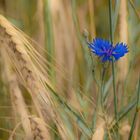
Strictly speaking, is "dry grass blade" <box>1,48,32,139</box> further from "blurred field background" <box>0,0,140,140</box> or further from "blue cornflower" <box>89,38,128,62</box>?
"blue cornflower" <box>89,38,128,62</box>

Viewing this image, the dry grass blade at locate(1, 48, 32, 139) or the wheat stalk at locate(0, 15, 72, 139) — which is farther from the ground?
the wheat stalk at locate(0, 15, 72, 139)

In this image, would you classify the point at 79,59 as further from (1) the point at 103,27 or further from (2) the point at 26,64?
(2) the point at 26,64

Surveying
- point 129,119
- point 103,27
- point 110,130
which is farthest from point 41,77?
point 103,27

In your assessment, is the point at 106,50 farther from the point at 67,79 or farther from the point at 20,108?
the point at 20,108

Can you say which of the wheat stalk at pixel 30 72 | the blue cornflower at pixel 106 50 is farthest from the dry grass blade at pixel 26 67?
the blue cornflower at pixel 106 50

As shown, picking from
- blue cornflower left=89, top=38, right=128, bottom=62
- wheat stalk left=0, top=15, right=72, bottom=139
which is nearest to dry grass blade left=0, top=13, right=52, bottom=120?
wheat stalk left=0, top=15, right=72, bottom=139

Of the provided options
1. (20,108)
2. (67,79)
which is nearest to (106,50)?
(67,79)

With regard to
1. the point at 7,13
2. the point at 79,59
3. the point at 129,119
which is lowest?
the point at 129,119

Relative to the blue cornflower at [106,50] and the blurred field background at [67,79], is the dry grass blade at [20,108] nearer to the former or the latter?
the blurred field background at [67,79]
